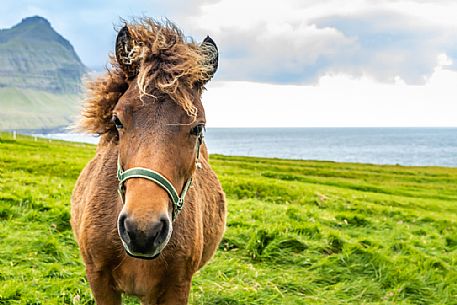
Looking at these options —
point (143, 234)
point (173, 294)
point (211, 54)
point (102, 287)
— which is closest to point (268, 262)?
point (173, 294)

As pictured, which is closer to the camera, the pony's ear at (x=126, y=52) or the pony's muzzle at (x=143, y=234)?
the pony's muzzle at (x=143, y=234)

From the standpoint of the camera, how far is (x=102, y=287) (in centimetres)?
402

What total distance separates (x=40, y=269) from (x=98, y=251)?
137 inches

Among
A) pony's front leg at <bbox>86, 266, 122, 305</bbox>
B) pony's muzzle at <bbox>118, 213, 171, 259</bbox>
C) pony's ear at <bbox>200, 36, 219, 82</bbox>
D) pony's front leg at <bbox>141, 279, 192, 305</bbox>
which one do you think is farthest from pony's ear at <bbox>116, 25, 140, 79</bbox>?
pony's front leg at <bbox>141, 279, 192, 305</bbox>

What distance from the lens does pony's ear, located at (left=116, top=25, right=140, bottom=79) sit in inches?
147

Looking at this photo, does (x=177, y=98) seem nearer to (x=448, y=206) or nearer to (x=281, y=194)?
(x=281, y=194)

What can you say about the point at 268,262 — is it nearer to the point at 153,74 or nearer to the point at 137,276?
the point at 137,276

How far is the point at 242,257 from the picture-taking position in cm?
865

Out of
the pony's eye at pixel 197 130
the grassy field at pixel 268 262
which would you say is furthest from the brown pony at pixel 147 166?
the grassy field at pixel 268 262

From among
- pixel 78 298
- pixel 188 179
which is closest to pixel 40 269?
pixel 78 298

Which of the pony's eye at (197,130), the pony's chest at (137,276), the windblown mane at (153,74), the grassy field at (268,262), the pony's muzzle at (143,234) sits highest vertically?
the windblown mane at (153,74)

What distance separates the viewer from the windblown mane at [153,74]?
3.48 m

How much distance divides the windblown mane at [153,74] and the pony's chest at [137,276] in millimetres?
1177

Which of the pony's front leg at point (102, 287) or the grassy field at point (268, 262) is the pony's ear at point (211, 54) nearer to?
the pony's front leg at point (102, 287)
